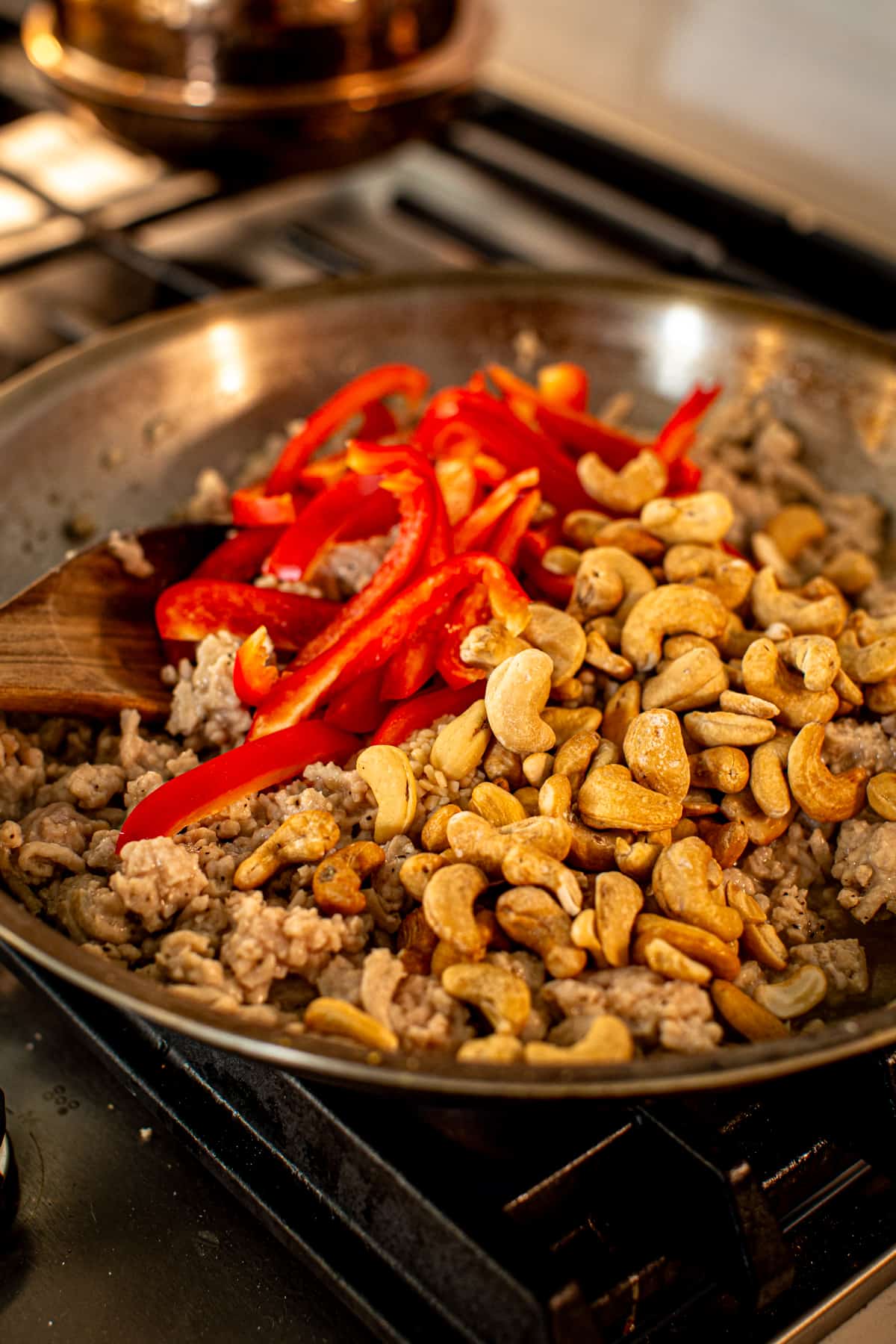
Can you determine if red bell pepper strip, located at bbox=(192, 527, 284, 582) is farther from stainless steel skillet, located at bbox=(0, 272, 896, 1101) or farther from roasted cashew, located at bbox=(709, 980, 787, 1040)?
roasted cashew, located at bbox=(709, 980, 787, 1040)

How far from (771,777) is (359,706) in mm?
318

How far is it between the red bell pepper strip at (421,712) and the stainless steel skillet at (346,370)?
16.1 inches

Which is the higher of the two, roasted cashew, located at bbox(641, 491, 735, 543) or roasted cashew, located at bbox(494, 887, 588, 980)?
roasted cashew, located at bbox(641, 491, 735, 543)

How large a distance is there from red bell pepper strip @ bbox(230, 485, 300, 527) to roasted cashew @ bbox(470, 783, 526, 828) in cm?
36

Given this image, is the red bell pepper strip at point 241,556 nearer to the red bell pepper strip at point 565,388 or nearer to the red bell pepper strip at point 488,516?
the red bell pepper strip at point 488,516

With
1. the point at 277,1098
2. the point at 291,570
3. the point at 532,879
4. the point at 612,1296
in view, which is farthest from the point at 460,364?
the point at 612,1296

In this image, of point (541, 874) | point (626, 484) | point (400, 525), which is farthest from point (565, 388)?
point (541, 874)

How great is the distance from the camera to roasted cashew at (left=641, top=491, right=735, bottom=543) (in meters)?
1.05

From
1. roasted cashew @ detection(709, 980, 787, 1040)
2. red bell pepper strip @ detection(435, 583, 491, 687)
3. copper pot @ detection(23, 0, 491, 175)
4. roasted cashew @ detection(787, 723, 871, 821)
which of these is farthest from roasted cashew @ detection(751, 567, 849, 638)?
copper pot @ detection(23, 0, 491, 175)

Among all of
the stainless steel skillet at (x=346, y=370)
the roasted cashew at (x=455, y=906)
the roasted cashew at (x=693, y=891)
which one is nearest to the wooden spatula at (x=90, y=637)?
the stainless steel skillet at (x=346, y=370)

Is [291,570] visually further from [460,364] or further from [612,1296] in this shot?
[612,1296]

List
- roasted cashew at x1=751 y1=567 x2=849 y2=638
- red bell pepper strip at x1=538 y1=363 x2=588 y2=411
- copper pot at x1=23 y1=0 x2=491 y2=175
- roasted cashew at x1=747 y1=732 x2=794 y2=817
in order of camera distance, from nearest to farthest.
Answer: roasted cashew at x1=747 y1=732 x2=794 y2=817, roasted cashew at x1=751 y1=567 x2=849 y2=638, red bell pepper strip at x1=538 y1=363 x2=588 y2=411, copper pot at x1=23 y1=0 x2=491 y2=175

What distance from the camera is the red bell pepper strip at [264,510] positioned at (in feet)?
3.62

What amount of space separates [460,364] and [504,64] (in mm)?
986
